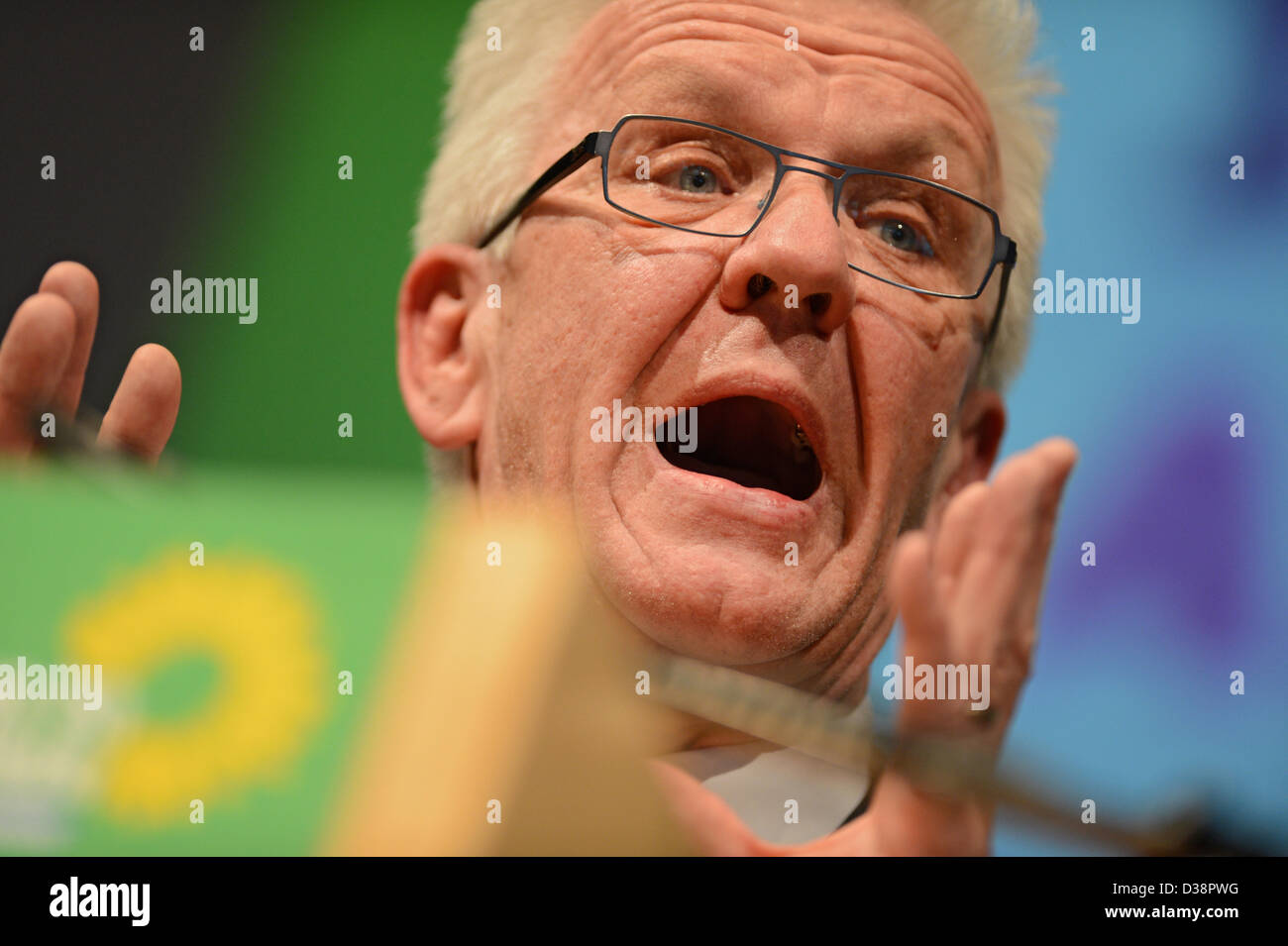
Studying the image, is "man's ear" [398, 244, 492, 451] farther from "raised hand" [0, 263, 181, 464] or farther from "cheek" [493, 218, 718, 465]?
"raised hand" [0, 263, 181, 464]

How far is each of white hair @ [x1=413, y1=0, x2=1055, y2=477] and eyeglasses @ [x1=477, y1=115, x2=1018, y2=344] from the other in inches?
3.8

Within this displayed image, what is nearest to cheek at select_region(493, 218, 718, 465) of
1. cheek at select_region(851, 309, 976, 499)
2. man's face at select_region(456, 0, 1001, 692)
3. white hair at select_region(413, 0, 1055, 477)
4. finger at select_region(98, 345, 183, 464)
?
man's face at select_region(456, 0, 1001, 692)

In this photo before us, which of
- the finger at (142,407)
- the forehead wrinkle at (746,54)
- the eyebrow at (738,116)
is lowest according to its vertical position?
the finger at (142,407)

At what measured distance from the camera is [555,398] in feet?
4.69

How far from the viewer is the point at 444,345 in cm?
159

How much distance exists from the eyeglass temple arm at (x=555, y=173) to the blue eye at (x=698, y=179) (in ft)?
0.37

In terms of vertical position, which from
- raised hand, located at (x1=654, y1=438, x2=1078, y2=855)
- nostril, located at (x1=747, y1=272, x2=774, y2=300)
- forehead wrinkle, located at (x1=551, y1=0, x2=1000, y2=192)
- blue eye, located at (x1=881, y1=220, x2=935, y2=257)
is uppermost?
forehead wrinkle, located at (x1=551, y1=0, x2=1000, y2=192)

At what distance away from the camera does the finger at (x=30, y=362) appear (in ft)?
4.52

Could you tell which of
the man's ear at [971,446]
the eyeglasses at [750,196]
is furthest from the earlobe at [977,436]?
the eyeglasses at [750,196]

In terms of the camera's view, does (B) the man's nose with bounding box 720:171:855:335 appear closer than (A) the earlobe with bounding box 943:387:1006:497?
Yes

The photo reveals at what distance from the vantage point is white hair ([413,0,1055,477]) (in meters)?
1.60

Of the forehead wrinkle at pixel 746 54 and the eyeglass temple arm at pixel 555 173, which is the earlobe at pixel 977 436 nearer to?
the forehead wrinkle at pixel 746 54

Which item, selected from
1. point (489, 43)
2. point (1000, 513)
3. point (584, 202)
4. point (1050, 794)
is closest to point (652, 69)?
point (584, 202)

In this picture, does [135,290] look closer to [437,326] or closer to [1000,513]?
[437,326]
